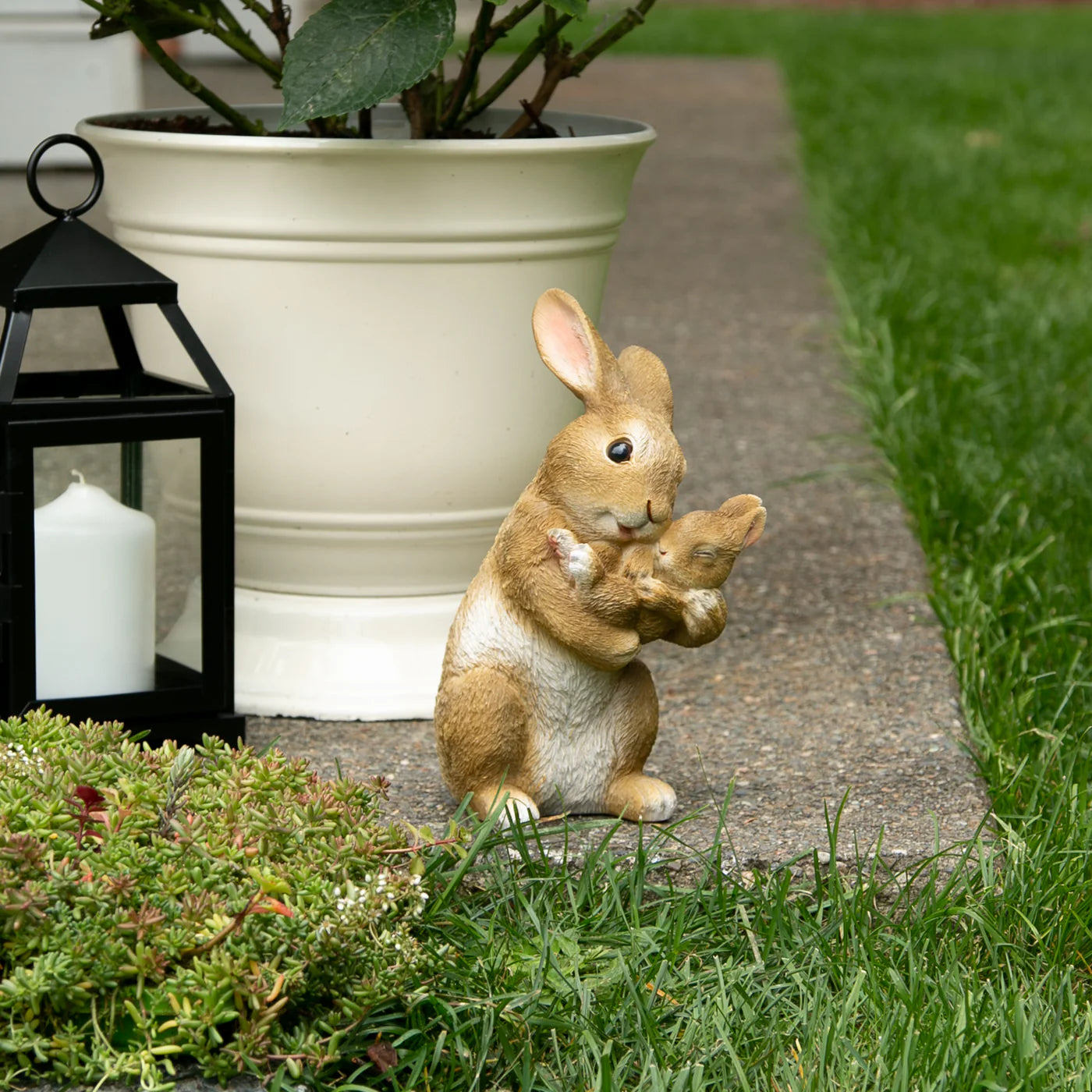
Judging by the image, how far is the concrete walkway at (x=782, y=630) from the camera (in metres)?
1.72

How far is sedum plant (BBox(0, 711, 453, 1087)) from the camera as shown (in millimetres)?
1229

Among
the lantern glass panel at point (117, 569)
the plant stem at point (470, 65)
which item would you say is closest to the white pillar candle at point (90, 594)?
the lantern glass panel at point (117, 569)

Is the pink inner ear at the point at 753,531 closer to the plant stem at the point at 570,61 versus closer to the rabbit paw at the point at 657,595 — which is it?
the rabbit paw at the point at 657,595

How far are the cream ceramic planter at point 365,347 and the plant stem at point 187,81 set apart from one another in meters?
0.10

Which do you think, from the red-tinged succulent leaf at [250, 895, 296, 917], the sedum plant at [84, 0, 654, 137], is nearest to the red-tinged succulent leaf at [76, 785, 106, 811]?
the red-tinged succulent leaf at [250, 895, 296, 917]

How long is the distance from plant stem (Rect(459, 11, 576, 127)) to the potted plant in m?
0.01

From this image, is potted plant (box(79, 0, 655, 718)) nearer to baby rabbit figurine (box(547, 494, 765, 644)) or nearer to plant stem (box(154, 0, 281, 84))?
plant stem (box(154, 0, 281, 84))

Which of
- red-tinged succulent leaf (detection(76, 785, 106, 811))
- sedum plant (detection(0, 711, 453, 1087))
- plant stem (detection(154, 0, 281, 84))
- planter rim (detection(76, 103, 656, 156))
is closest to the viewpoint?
sedum plant (detection(0, 711, 453, 1087))

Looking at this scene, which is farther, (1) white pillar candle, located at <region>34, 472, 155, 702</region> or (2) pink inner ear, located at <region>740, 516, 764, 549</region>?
(1) white pillar candle, located at <region>34, 472, 155, 702</region>

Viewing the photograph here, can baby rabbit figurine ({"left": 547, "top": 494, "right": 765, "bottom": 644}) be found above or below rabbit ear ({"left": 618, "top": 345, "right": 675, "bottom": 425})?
below

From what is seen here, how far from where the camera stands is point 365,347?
184 cm

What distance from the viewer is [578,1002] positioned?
1.36 metres

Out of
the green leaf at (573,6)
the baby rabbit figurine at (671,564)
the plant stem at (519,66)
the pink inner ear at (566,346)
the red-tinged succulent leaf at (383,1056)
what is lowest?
the red-tinged succulent leaf at (383,1056)

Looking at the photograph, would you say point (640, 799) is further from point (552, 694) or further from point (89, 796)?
point (89, 796)
